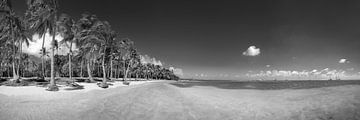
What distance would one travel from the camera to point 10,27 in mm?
31359

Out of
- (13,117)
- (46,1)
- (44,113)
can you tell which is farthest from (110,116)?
(46,1)

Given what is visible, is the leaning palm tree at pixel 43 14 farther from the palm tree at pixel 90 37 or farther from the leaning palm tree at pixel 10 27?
the palm tree at pixel 90 37

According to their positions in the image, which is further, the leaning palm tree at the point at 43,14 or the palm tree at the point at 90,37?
the palm tree at the point at 90,37

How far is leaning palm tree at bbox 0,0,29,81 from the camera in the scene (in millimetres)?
28606

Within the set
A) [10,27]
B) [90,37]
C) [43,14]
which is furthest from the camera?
[90,37]

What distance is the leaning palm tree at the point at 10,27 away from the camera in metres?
28.6

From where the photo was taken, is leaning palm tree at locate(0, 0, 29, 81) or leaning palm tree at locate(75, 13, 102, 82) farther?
leaning palm tree at locate(75, 13, 102, 82)

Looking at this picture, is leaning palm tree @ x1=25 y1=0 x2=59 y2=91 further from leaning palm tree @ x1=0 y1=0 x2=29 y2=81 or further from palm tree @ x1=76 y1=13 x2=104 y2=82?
palm tree @ x1=76 y1=13 x2=104 y2=82

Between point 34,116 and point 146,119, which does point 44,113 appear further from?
point 146,119

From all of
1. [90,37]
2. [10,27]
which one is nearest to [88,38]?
[90,37]

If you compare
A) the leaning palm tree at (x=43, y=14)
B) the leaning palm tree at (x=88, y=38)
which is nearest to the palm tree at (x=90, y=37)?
the leaning palm tree at (x=88, y=38)

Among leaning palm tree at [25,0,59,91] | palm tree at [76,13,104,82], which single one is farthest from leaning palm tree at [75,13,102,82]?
leaning palm tree at [25,0,59,91]

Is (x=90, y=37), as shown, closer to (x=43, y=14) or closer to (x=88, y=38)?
(x=88, y=38)

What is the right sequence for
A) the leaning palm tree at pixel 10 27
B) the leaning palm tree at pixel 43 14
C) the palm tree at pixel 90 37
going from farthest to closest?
1. the palm tree at pixel 90 37
2. the leaning palm tree at pixel 10 27
3. the leaning palm tree at pixel 43 14
